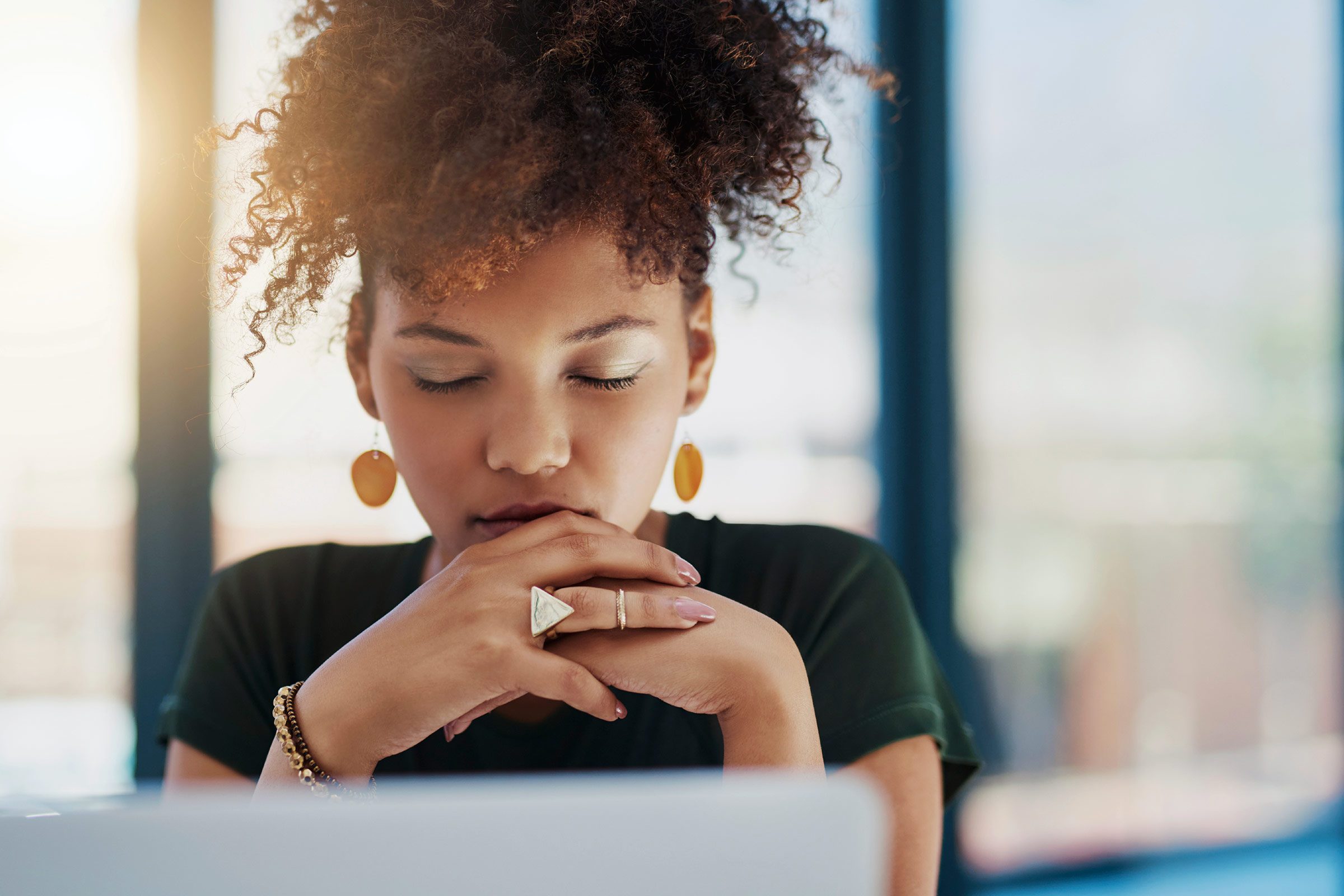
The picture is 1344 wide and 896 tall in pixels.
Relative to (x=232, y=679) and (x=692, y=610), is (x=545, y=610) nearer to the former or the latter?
(x=692, y=610)

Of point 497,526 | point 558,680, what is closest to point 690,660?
point 558,680

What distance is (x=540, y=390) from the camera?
0.78 metres

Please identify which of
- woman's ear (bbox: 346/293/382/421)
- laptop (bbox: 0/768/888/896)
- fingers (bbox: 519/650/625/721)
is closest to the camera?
laptop (bbox: 0/768/888/896)

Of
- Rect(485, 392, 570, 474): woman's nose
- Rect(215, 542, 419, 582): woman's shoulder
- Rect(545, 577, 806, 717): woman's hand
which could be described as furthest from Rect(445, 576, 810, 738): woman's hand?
Rect(215, 542, 419, 582): woman's shoulder

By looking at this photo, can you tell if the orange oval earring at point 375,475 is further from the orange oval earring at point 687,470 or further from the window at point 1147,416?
the window at point 1147,416

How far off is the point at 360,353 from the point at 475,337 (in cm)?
15

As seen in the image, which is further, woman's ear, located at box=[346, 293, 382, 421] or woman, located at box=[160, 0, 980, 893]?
woman's ear, located at box=[346, 293, 382, 421]

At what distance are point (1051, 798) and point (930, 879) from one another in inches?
34.1

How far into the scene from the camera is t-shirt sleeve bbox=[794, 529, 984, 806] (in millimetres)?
877

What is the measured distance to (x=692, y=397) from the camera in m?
0.93

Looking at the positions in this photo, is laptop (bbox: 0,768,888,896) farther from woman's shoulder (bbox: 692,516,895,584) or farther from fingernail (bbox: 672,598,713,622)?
woman's shoulder (bbox: 692,516,895,584)

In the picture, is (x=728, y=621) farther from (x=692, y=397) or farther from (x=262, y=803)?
(x=262, y=803)

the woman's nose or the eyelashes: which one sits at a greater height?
the eyelashes

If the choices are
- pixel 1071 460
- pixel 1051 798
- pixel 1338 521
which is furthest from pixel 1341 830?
pixel 1071 460
